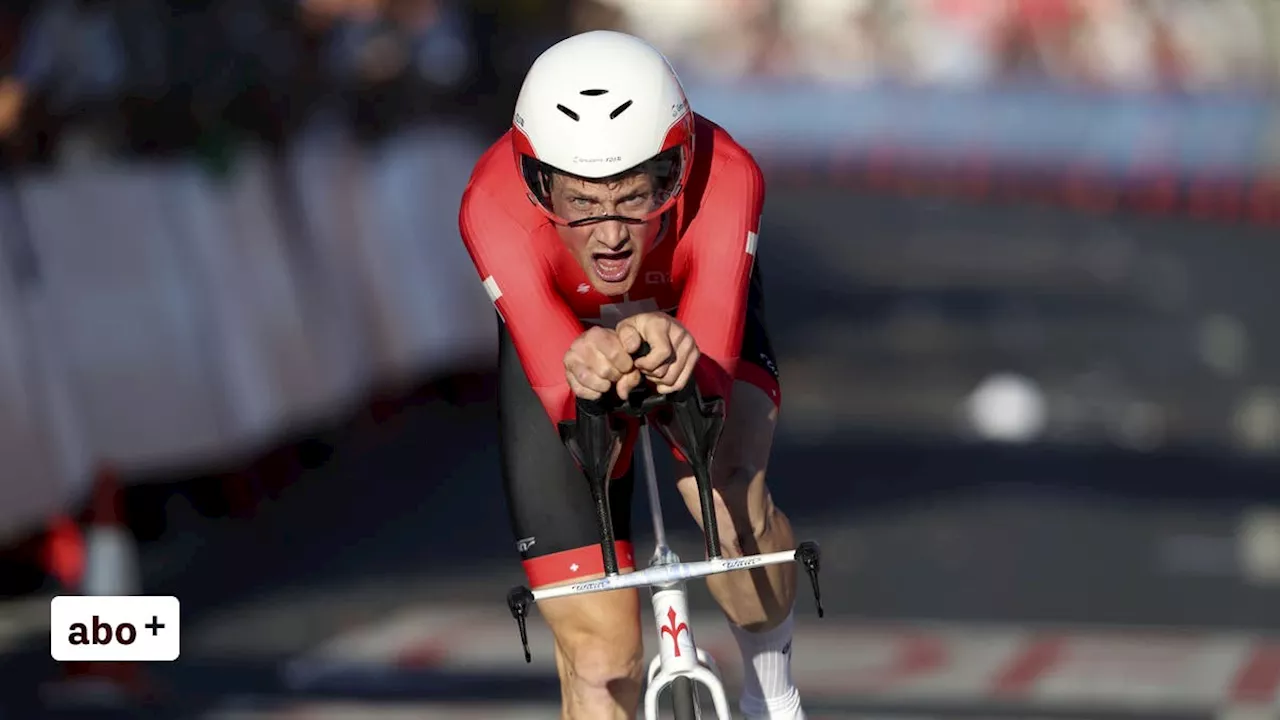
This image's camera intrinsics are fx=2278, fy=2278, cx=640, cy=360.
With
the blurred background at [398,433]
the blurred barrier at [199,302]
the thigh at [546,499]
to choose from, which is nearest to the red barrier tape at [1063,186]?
the blurred background at [398,433]

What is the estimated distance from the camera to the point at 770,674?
6.38 meters

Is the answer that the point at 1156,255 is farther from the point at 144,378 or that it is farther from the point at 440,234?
the point at 144,378

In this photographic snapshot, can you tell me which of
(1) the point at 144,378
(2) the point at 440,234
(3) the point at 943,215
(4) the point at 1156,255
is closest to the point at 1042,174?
(3) the point at 943,215

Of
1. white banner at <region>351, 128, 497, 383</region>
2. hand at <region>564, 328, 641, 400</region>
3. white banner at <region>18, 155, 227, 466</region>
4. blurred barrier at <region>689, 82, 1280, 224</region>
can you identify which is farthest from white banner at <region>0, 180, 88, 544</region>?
blurred barrier at <region>689, 82, 1280, 224</region>

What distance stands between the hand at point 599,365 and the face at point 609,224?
1.06ft

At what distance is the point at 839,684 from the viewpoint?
9547 mm

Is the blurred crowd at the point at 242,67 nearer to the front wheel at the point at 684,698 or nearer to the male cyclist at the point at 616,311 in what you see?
the male cyclist at the point at 616,311

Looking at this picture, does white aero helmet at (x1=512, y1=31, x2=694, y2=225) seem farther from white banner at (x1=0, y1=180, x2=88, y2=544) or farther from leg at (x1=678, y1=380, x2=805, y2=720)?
white banner at (x1=0, y1=180, x2=88, y2=544)

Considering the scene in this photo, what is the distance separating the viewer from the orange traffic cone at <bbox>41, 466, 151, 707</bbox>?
29.4 feet

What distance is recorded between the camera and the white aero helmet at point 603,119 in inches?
216

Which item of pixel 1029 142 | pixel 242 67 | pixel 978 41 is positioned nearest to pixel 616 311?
pixel 242 67

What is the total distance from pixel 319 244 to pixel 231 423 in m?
2.16

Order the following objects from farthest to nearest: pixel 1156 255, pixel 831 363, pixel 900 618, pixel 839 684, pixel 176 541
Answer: pixel 1156 255 → pixel 831 363 → pixel 176 541 → pixel 900 618 → pixel 839 684

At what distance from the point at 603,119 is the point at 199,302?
21.8ft
